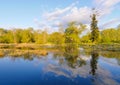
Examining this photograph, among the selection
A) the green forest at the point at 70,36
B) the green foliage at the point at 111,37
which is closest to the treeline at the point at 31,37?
the green forest at the point at 70,36

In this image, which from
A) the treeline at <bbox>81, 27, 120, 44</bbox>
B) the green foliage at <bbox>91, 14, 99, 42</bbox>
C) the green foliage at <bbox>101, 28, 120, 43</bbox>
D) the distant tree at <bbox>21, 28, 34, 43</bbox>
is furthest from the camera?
the distant tree at <bbox>21, 28, 34, 43</bbox>

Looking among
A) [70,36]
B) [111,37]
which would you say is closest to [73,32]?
[70,36]

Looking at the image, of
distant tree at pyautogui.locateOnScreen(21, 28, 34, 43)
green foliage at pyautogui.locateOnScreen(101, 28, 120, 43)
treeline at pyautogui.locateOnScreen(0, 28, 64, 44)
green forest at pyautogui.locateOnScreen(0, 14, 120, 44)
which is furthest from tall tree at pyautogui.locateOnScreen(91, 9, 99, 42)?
distant tree at pyautogui.locateOnScreen(21, 28, 34, 43)

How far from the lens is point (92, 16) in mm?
107625

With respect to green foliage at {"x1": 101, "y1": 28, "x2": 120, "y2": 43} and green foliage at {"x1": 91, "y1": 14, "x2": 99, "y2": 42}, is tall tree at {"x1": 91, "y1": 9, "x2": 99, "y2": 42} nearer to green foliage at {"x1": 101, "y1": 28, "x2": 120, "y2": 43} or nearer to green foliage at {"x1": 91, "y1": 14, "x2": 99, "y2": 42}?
green foliage at {"x1": 91, "y1": 14, "x2": 99, "y2": 42}

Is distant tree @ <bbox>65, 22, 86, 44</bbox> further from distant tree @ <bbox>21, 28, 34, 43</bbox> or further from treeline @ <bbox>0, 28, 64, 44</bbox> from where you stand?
distant tree @ <bbox>21, 28, 34, 43</bbox>

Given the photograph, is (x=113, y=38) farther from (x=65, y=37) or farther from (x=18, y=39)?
(x=18, y=39)

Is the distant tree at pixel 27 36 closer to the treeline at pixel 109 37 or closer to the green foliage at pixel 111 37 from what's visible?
the treeline at pixel 109 37

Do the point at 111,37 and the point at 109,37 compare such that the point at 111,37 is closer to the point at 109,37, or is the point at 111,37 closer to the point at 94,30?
the point at 109,37

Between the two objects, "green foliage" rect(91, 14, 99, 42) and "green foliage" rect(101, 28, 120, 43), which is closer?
"green foliage" rect(91, 14, 99, 42)

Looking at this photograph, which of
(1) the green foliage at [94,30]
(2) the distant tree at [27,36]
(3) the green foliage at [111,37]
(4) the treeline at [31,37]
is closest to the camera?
(1) the green foliage at [94,30]

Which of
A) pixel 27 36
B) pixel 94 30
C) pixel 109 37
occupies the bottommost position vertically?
pixel 109 37

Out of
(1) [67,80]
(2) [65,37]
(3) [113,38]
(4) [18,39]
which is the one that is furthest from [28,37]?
(1) [67,80]

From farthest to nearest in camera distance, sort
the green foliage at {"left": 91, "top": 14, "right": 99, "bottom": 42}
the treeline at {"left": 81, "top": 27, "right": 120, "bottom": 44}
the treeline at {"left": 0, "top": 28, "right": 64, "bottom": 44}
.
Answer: the treeline at {"left": 0, "top": 28, "right": 64, "bottom": 44}
the treeline at {"left": 81, "top": 27, "right": 120, "bottom": 44}
the green foliage at {"left": 91, "top": 14, "right": 99, "bottom": 42}
